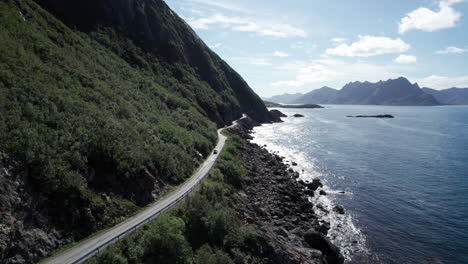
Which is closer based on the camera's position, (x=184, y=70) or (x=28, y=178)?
(x=28, y=178)

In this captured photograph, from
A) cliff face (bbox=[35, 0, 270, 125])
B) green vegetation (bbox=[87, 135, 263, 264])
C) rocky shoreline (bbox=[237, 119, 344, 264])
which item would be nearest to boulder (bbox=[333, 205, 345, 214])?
rocky shoreline (bbox=[237, 119, 344, 264])

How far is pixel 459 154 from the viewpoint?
81500 mm

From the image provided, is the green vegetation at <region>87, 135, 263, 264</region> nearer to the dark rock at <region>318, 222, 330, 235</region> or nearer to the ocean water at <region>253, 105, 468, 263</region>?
the dark rock at <region>318, 222, 330, 235</region>

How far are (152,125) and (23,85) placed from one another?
2160 centimetres


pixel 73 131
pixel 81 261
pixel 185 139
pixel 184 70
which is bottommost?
pixel 81 261

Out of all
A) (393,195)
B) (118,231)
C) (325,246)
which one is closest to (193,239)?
(118,231)

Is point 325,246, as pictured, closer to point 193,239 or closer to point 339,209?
point 339,209

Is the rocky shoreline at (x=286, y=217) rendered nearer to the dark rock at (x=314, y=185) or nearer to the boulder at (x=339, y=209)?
the dark rock at (x=314, y=185)

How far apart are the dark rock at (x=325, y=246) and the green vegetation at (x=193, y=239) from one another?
8.68 m

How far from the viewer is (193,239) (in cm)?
2695

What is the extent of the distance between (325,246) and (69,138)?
30.8 meters

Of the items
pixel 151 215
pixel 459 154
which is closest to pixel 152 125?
pixel 151 215

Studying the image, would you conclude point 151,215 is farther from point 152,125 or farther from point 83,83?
point 83,83

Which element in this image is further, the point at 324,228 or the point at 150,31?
the point at 150,31
